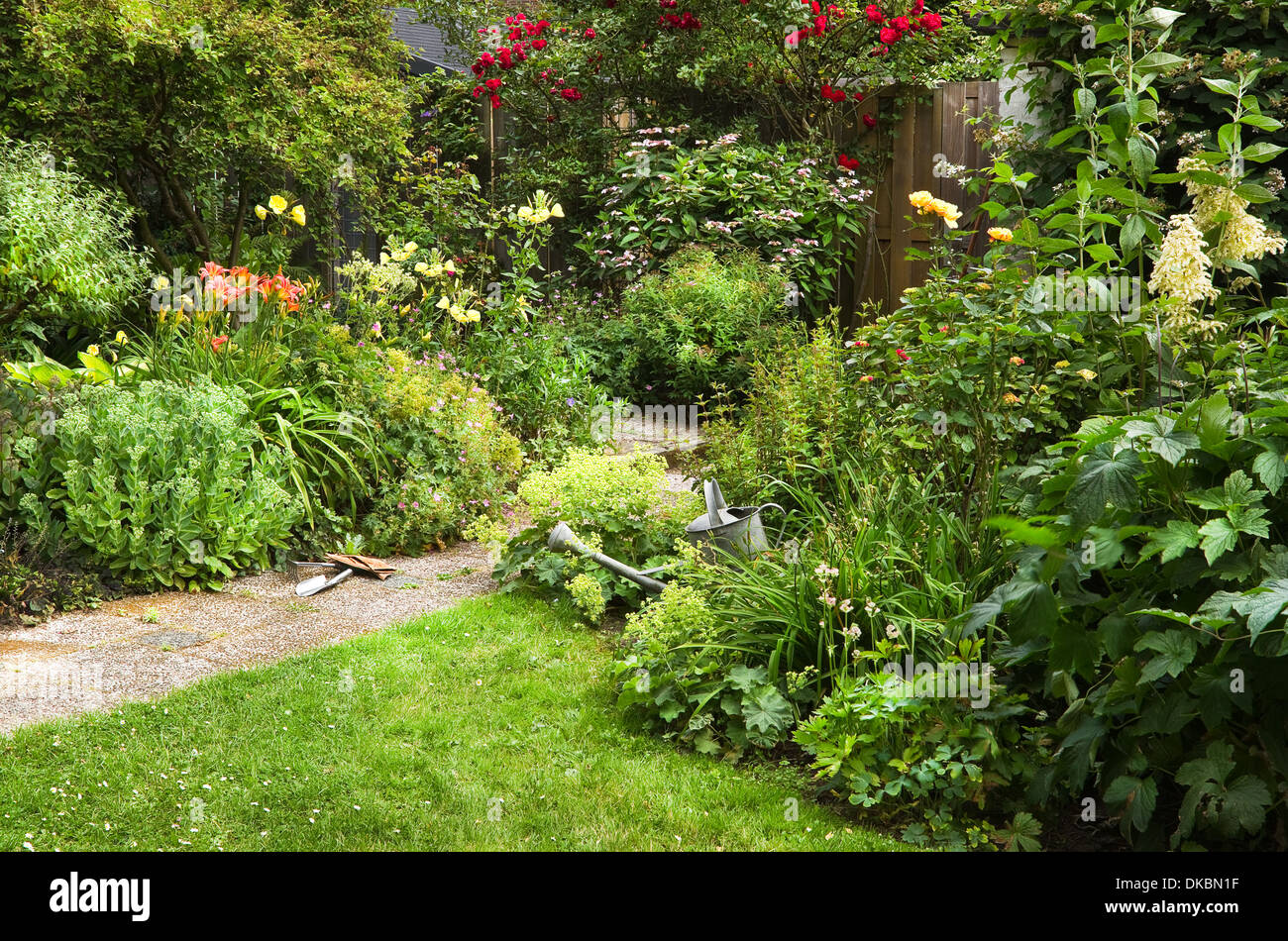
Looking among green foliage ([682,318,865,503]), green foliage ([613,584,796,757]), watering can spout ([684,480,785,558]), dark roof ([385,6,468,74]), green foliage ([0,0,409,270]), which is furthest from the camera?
dark roof ([385,6,468,74])

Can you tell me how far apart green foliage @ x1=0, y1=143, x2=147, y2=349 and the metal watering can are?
290 centimetres

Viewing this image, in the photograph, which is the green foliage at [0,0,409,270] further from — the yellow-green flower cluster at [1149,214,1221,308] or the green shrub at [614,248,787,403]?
the yellow-green flower cluster at [1149,214,1221,308]

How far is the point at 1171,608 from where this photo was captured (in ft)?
8.51

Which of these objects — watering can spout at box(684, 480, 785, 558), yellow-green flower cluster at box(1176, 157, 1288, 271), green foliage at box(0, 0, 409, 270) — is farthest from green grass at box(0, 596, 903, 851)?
green foliage at box(0, 0, 409, 270)

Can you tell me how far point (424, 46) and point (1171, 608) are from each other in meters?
13.1

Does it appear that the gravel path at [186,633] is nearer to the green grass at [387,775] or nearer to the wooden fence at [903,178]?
the green grass at [387,775]

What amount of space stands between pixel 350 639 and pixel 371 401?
186cm

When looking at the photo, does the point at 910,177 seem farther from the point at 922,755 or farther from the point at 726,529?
the point at 922,755

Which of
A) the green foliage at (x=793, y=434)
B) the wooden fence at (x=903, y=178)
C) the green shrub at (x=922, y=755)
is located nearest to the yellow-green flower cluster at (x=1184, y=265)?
the green shrub at (x=922, y=755)

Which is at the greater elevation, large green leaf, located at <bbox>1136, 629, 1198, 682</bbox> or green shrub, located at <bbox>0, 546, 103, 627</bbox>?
large green leaf, located at <bbox>1136, 629, 1198, 682</bbox>

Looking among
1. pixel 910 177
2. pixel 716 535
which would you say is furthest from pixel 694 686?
pixel 910 177

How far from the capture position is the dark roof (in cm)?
1073

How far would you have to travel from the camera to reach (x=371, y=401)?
223 inches
